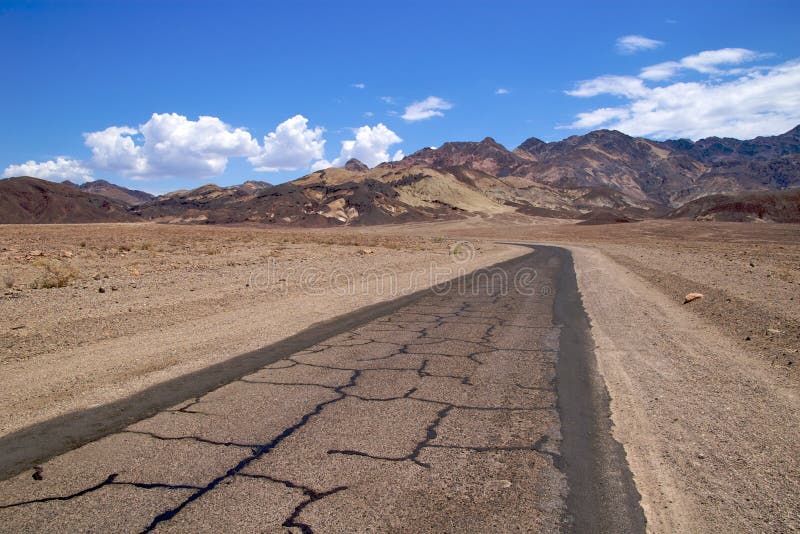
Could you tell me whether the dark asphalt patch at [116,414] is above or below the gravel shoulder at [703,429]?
above

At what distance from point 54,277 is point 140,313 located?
7289 millimetres

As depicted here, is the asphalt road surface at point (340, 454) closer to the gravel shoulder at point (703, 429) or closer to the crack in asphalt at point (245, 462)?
the crack in asphalt at point (245, 462)

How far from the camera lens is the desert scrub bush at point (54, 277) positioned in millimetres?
16472

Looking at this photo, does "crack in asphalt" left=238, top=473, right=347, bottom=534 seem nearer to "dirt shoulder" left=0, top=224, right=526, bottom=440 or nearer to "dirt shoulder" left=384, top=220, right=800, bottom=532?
"dirt shoulder" left=384, top=220, right=800, bottom=532

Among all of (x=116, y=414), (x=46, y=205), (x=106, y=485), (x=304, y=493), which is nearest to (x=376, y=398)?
(x=304, y=493)

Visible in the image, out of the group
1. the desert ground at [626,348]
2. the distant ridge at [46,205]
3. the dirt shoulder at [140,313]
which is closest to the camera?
the desert ground at [626,348]

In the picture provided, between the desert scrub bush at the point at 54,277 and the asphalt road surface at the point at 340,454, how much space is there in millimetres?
11594

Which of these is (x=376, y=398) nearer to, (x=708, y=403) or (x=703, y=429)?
(x=703, y=429)

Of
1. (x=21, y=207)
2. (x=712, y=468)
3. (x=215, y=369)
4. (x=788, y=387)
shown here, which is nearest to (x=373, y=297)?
(x=215, y=369)

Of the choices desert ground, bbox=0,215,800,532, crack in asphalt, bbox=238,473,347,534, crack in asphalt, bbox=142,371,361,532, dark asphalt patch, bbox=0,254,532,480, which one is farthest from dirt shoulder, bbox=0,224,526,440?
crack in asphalt, bbox=238,473,347,534

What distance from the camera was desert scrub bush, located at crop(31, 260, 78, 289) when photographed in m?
16.5

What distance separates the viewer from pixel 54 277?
57.8 ft

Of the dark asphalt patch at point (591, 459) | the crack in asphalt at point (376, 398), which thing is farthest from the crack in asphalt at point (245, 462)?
the dark asphalt patch at point (591, 459)

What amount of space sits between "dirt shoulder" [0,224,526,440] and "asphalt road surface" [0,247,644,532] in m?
0.95
